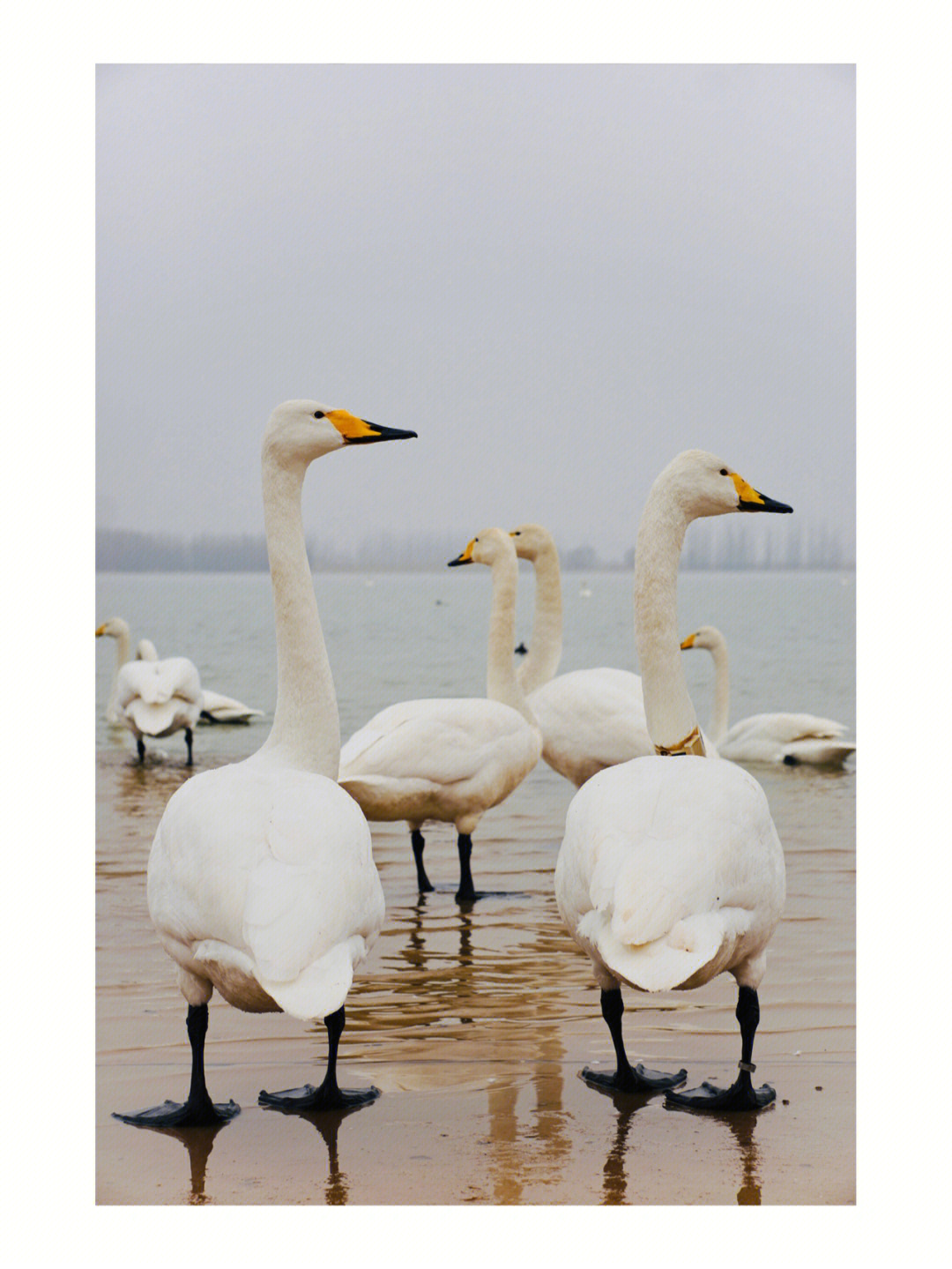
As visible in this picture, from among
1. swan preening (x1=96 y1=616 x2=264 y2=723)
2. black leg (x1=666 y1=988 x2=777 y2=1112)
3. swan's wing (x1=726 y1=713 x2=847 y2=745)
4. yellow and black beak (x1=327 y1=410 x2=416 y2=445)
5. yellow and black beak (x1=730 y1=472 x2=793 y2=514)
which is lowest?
black leg (x1=666 y1=988 x2=777 y2=1112)

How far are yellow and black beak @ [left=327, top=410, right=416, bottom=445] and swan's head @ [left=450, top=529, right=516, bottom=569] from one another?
2289 millimetres

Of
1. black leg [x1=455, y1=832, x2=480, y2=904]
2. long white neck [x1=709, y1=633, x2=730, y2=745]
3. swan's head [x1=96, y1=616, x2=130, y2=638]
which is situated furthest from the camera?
long white neck [x1=709, y1=633, x2=730, y2=745]

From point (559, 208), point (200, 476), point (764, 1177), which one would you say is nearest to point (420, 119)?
point (559, 208)

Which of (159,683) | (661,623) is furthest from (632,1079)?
(159,683)

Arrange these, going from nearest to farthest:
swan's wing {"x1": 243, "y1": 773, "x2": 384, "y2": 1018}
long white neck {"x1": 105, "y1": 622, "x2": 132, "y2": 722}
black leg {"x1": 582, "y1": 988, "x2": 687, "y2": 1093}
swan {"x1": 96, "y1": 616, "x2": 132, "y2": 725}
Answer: swan's wing {"x1": 243, "y1": 773, "x2": 384, "y2": 1018}, black leg {"x1": 582, "y1": 988, "x2": 687, "y2": 1093}, swan {"x1": 96, "y1": 616, "x2": 132, "y2": 725}, long white neck {"x1": 105, "y1": 622, "x2": 132, "y2": 722}

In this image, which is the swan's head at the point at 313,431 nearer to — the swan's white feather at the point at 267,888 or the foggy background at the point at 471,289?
the foggy background at the point at 471,289

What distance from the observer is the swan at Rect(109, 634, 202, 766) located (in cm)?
774

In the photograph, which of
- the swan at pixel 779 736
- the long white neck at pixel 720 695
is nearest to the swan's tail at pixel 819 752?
the swan at pixel 779 736

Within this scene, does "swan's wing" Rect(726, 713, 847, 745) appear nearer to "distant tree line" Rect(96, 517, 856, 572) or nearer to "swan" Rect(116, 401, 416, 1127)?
"distant tree line" Rect(96, 517, 856, 572)

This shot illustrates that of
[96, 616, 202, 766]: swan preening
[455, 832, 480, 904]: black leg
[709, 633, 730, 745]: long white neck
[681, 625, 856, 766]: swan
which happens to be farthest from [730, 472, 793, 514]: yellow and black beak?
[96, 616, 202, 766]: swan preening

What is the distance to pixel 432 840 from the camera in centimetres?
699

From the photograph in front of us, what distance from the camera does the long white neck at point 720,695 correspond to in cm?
808

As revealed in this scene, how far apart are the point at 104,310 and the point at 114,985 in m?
1.99

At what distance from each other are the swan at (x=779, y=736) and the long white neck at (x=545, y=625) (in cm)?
72
